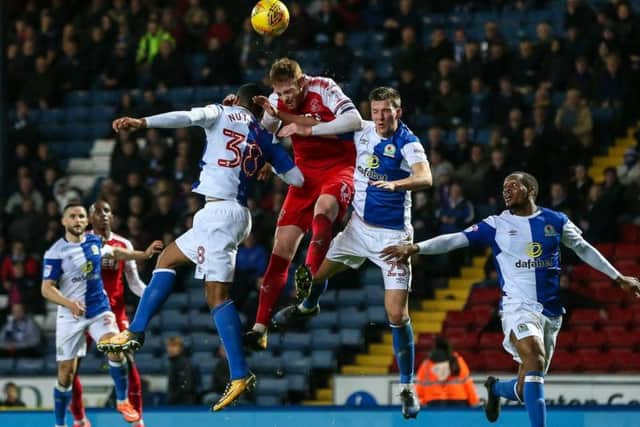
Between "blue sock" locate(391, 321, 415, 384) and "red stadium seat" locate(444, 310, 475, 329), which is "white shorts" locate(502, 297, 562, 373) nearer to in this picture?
"blue sock" locate(391, 321, 415, 384)

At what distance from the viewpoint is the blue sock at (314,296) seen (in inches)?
500

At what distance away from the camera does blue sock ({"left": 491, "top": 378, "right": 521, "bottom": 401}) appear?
12.8 meters

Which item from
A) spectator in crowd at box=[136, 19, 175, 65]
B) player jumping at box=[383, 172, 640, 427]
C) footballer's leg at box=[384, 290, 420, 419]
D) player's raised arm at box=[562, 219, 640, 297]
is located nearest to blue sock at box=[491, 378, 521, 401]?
player jumping at box=[383, 172, 640, 427]

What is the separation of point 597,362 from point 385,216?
4.63 m

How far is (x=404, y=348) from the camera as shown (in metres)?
12.5

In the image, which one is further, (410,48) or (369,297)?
(410,48)

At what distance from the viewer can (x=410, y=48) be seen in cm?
1936

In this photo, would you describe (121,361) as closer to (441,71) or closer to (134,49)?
(441,71)

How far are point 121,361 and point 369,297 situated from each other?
4.41 metres

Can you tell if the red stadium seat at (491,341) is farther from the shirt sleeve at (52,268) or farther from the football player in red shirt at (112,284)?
the shirt sleeve at (52,268)

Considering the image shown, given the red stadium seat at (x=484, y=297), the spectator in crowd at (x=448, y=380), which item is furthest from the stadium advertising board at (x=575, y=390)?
the red stadium seat at (x=484, y=297)

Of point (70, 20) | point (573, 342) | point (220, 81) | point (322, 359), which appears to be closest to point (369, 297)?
point (322, 359)

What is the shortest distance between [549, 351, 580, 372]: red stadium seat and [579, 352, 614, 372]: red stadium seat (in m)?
0.07

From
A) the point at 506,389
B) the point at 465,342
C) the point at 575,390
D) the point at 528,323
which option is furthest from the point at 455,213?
the point at 528,323
